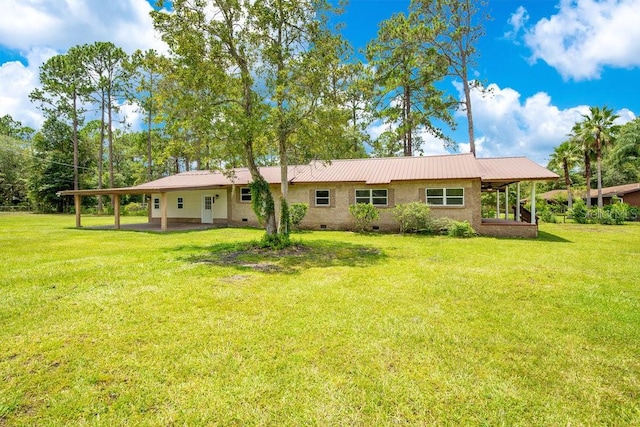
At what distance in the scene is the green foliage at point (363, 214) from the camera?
15180 millimetres

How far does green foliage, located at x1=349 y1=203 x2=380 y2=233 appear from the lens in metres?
15.2

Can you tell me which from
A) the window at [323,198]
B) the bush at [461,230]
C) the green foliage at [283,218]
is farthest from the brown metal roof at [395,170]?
the green foliage at [283,218]

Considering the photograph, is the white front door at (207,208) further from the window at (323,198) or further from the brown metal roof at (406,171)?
the window at (323,198)

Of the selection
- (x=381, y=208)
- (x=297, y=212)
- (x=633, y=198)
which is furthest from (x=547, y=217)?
(x=297, y=212)

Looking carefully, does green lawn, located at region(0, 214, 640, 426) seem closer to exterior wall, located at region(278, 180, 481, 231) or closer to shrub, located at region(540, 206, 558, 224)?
exterior wall, located at region(278, 180, 481, 231)

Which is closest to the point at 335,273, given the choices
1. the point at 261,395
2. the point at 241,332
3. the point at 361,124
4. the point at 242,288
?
the point at 242,288

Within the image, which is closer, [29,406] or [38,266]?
[29,406]

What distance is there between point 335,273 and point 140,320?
4.08 meters

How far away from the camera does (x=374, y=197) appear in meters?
16.4

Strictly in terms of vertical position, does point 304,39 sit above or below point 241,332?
above

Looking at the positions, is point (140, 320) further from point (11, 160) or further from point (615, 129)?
point (11, 160)

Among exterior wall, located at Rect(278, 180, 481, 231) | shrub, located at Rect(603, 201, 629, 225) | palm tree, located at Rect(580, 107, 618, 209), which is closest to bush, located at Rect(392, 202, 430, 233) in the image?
exterior wall, located at Rect(278, 180, 481, 231)

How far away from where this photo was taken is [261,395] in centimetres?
274

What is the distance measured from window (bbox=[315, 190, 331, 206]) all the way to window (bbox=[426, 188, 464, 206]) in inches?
206
